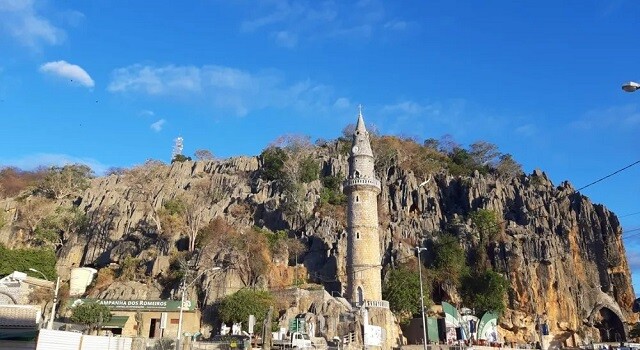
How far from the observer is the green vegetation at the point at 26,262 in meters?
60.0

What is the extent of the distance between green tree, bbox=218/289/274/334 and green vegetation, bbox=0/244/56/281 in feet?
82.2

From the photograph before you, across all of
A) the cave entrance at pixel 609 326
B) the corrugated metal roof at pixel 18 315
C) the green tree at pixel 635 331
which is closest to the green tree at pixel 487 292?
the cave entrance at pixel 609 326

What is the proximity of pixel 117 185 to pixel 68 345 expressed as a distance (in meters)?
65.2

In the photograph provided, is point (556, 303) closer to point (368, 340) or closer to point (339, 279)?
point (339, 279)

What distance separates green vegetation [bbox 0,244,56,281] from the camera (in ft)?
197

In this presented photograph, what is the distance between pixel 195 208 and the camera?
66.6 metres

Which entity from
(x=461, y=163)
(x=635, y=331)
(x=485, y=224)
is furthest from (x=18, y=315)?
(x=461, y=163)

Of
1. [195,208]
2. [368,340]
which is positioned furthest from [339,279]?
[195,208]

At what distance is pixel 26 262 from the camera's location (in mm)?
60938

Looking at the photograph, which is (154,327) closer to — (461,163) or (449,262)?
(449,262)

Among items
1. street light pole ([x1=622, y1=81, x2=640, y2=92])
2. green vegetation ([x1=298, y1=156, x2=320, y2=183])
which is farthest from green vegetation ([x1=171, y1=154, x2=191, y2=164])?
street light pole ([x1=622, y1=81, x2=640, y2=92])

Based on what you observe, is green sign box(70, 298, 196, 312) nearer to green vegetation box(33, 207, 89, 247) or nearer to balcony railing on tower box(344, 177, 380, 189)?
balcony railing on tower box(344, 177, 380, 189)

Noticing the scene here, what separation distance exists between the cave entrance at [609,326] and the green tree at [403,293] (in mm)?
22644

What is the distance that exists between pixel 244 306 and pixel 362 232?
12437mm
